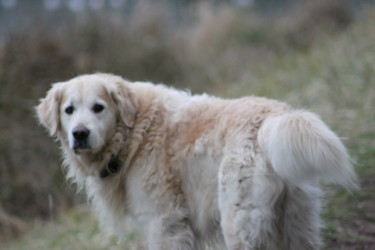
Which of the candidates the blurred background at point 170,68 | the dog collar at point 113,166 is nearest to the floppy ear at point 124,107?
the dog collar at point 113,166

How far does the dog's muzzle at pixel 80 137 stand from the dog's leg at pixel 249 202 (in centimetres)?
130

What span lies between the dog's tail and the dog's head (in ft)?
5.13

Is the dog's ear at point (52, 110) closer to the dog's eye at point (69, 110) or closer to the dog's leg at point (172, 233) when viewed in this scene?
the dog's eye at point (69, 110)

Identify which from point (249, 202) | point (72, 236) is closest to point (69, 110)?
point (249, 202)

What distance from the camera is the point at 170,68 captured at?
14.3m

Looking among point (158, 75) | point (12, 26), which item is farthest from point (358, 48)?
point (12, 26)

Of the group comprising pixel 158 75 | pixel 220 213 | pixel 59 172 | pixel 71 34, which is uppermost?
pixel 71 34

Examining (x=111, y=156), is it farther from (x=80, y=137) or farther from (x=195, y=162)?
(x=195, y=162)

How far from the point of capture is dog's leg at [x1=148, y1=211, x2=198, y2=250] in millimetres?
4840

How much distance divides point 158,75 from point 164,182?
9179 millimetres

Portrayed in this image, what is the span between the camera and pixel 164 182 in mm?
4938

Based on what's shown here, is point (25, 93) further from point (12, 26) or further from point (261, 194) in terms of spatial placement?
point (261, 194)

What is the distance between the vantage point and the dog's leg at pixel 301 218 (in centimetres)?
433

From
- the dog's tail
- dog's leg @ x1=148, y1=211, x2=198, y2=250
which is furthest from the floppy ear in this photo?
the dog's tail
